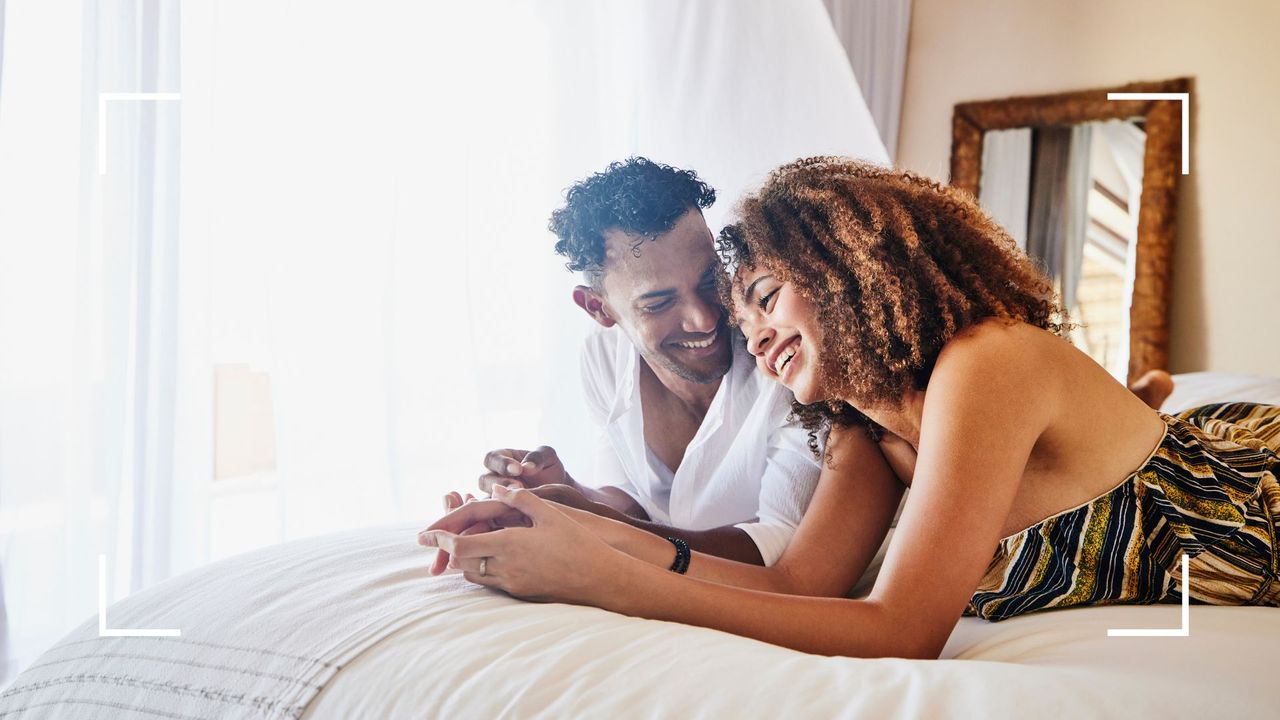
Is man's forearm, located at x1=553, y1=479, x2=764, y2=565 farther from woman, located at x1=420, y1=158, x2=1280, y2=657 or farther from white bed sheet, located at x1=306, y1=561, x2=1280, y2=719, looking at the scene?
white bed sheet, located at x1=306, y1=561, x2=1280, y2=719

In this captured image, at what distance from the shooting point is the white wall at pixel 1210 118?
333cm

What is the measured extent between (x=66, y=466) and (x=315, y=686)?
4.57 feet

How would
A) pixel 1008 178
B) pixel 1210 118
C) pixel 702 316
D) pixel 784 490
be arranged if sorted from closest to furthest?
pixel 784 490 < pixel 702 316 < pixel 1210 118 < pixel 1008 178

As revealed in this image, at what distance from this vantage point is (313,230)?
7.82ft

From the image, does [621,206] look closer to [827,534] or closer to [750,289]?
[750,289]

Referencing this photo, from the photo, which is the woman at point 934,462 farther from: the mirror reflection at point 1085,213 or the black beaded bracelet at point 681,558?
the mirror reflection at point 1085,213

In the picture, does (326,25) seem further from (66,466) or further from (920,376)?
(920,376)

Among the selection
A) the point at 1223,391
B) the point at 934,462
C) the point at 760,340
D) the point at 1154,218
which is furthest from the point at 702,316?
the point at 1154,218

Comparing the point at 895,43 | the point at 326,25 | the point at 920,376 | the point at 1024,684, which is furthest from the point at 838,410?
the point at 895,43

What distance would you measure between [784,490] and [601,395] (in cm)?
72

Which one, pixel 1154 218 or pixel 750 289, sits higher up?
pixel 1154 218

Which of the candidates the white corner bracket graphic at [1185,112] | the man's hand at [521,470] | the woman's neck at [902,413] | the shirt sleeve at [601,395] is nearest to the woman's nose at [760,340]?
the woman's neck at [902,413]

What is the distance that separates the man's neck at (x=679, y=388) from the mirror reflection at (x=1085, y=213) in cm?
215

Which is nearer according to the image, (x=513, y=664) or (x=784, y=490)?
(x=513, y=664)
